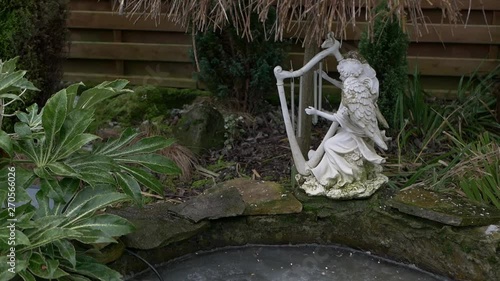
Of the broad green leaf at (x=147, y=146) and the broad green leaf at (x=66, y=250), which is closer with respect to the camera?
the broad green leaf at (x=66, y=250)

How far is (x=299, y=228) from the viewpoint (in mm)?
3543

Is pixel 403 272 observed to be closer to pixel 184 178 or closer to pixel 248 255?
pixel 248 255

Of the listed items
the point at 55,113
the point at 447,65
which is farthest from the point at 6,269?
the point at 447,65

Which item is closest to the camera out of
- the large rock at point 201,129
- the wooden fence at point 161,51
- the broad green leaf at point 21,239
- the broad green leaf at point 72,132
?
the broad green leaf at point 21,239

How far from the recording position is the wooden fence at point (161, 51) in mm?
5676

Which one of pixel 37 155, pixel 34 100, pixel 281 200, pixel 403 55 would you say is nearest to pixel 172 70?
pixel 34 100

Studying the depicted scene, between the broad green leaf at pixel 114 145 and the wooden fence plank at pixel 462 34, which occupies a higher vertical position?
the wooden fence plank at pixel 462 34

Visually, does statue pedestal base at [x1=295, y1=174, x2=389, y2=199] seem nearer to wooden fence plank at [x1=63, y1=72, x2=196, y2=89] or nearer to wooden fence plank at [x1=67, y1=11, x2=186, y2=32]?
wooden fence plank at [x1=63, y1=72, x2=196, y2=89]

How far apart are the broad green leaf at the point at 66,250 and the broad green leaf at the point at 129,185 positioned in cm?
49

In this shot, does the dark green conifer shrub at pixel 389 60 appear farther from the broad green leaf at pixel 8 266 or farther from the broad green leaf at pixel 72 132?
the broad green leaf at pixel 8 266

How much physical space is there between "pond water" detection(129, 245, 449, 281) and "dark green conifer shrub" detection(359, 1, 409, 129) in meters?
1.70

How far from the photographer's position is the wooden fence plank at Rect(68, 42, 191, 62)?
20.2 ft

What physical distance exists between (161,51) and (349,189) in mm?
3224

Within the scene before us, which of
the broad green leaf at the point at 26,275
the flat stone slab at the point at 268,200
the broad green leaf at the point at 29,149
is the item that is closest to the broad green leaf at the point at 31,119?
the broad green leaf at the point at 29,149
